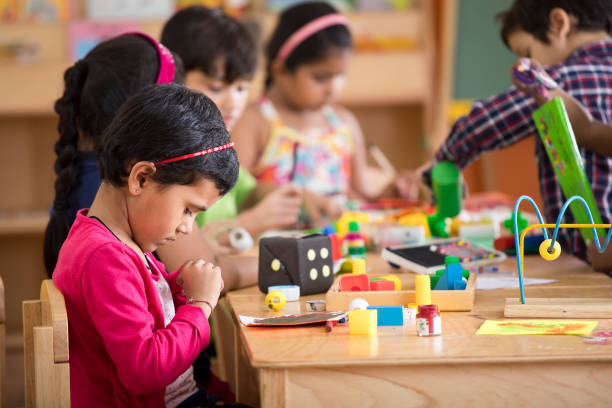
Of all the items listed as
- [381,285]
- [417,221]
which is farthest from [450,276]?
[417,221]

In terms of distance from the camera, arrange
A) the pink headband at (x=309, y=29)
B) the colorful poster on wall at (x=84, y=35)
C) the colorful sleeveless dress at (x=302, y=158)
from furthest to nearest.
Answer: the colorful poster on wall at (x=84, y=35) < the colorful sleeveless dress at (x=302, y=158) < the pink headband at (x=309, y=29)

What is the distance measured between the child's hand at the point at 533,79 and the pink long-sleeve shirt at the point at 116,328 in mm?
749

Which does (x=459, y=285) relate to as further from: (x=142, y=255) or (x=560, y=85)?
(x=560, y=85)

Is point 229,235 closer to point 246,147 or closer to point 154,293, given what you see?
point 154,293

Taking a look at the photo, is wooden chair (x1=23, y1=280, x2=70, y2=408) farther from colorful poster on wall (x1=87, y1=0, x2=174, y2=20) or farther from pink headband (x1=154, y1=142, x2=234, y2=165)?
colorful poster on wall (x1=87, y1=0, x2=174, y2=20)

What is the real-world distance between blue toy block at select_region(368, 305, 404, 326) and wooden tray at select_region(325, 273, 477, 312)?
103mm

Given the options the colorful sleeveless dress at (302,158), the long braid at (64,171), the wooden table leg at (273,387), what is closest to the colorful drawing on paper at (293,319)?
the wooden table leg at (273,387)

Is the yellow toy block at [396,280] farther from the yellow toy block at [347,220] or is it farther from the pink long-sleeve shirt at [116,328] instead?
the yellow toy block at [347,220]

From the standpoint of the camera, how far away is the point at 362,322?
1114 mm

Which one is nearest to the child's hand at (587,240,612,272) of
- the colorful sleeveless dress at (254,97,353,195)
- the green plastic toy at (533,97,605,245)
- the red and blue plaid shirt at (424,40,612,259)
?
the green plastic toy at (533,97,605,245)

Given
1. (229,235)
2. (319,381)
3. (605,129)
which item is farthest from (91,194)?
(605,129)

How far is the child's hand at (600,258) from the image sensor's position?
143cm

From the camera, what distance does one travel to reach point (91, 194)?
4.81 ft

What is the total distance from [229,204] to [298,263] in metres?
0.80
